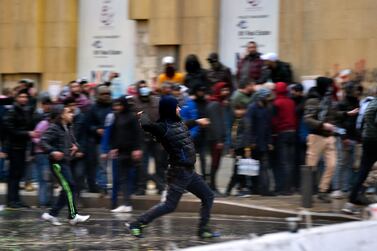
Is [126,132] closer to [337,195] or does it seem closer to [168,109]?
[168,109]

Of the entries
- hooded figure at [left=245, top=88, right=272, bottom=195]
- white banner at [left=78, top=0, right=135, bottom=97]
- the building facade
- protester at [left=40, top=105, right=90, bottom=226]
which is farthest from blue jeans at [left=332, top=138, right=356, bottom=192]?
white banner at [left=78, top=0, right=135, bottom=97]

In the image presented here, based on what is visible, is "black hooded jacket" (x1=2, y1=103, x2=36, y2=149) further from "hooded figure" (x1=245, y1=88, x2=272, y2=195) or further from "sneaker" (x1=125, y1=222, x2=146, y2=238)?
"sneaker" (x1=125, y1=222, x2=146, y2=238)

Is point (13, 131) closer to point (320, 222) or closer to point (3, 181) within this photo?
point (3, 181)

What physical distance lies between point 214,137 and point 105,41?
269 inches

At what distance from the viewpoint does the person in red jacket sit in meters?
13.1

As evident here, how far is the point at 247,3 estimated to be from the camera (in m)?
17.3

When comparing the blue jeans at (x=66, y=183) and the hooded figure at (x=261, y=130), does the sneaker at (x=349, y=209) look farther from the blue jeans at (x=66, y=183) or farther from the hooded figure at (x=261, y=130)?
the blue jeans at (x=66, y=183)

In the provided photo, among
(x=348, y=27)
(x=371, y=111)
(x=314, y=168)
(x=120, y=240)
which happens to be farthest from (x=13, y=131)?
(x=348, y=27)

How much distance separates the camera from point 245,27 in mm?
17297

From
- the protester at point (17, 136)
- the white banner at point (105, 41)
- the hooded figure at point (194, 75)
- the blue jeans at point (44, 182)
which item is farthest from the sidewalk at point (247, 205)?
the white banner at point (105, 41)

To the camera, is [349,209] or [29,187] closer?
[349,209]

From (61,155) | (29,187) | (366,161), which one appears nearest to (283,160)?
(366,161)

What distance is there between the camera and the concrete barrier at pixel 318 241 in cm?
580

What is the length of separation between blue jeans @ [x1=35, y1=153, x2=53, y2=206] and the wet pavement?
0.74m
